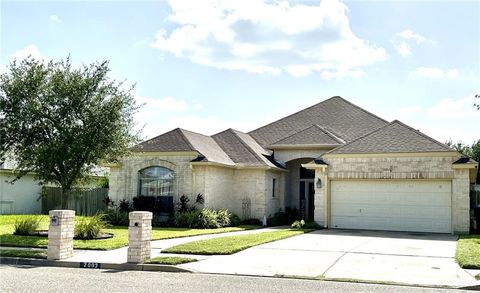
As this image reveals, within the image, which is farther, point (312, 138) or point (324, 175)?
point (312, 138)

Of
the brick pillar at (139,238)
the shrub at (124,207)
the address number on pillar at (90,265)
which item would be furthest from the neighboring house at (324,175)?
the address number on pillar at (90,265)

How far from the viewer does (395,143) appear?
23.4 meters

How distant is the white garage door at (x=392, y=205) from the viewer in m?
22.3

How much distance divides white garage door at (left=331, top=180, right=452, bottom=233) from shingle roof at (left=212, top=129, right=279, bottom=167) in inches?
176

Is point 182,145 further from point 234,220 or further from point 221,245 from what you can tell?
point 221,245

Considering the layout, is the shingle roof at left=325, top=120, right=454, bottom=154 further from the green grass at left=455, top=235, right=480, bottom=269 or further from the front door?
the front door

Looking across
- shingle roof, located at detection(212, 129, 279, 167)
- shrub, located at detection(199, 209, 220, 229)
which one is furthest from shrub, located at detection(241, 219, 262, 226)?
shrub, located at detection(199, 209, 220, 229)

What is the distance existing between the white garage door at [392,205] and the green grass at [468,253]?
2.98 m

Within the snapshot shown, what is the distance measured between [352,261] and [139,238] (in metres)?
5.47

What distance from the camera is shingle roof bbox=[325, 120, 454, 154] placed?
22609mm

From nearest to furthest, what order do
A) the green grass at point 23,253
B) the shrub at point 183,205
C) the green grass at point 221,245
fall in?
1. the green grass at point 23,253
2. the green grass at point 221,245
3. the shrub at point 183,205

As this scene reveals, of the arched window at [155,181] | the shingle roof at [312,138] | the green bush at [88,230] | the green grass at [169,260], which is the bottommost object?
the green grass at [169,260]

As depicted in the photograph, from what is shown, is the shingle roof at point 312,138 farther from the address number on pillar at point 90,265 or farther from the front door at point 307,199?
the address number on pillar at point 90,265

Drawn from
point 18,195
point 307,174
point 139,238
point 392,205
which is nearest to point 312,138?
point 307,174
